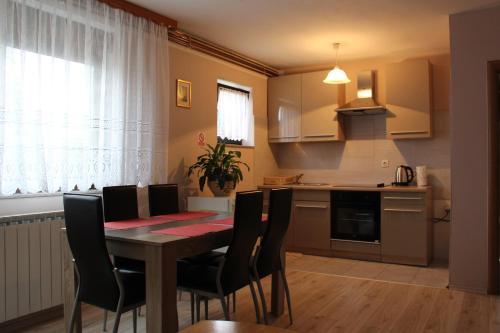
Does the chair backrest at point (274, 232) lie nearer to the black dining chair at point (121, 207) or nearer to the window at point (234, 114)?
the black dining chair at point (121, 207)

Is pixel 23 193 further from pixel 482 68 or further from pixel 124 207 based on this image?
pixel 482 68

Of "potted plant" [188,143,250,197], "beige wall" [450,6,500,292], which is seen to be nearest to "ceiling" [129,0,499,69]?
"beige wall" [450,6,500,292]

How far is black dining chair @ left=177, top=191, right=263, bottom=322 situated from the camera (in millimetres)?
2404

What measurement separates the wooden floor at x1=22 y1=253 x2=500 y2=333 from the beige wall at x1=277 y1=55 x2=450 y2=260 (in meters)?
1.55

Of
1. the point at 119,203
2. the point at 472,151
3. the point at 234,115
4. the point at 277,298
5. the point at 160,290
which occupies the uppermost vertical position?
the point at 234,115

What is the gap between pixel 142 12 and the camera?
11.9 ft

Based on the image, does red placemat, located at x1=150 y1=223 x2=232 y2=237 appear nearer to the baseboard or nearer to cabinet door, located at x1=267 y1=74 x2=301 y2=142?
the baseboard

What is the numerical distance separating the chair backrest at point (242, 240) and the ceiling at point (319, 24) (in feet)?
6.04

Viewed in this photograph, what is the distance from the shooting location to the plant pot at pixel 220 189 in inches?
163

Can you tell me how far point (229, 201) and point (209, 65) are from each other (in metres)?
1.61

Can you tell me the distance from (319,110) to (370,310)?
→ 2793mm

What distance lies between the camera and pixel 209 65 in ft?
15.2

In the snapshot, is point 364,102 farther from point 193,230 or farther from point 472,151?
point 193,230

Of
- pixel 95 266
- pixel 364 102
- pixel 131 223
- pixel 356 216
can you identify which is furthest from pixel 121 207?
pixel 364 102
